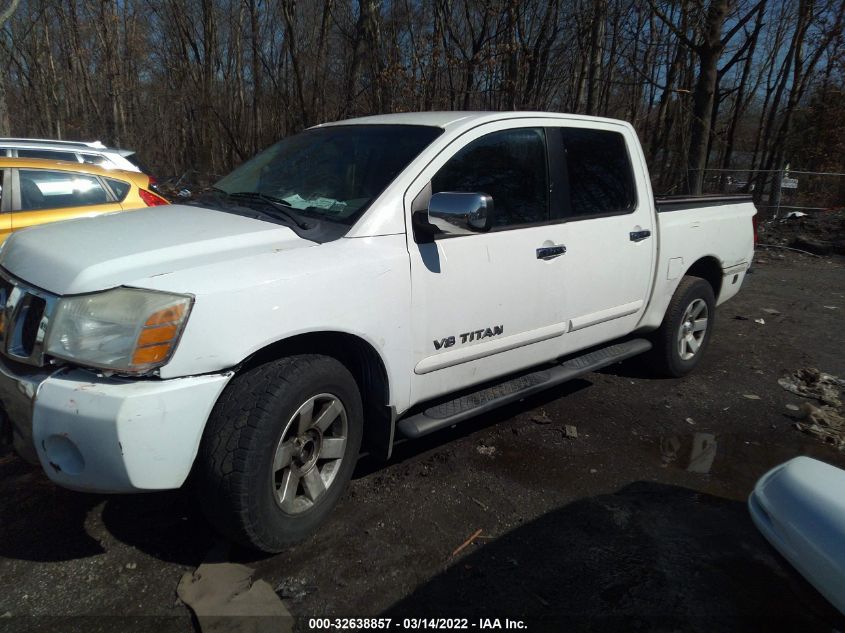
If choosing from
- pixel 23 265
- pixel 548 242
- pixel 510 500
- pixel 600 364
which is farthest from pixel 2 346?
pixel 600 364

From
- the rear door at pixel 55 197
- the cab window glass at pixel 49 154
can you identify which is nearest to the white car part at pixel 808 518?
the rear door at pixel 55 197

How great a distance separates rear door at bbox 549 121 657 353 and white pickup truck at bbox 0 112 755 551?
0.02m

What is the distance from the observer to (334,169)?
3371 millimetres

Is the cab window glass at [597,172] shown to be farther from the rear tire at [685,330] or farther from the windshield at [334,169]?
the windshield at [334,169]

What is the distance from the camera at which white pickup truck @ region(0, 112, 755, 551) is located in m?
2.26

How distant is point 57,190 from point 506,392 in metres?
5.55

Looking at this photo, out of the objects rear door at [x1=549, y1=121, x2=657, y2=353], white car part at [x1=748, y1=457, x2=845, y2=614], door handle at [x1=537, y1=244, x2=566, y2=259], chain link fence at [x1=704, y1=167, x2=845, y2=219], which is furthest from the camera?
chain link fence at [x1=704, y1=167, x2=845, y2=219]

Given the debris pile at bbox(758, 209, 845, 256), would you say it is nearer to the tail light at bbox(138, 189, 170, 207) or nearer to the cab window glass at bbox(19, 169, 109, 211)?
the tail light at bbox(138, 189, 170, 207)

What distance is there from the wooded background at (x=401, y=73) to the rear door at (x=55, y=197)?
23.3ft

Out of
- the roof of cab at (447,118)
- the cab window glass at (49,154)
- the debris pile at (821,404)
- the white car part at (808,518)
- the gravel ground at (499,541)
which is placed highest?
the roof of cab at (447,118)

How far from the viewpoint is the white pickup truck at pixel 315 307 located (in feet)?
7.43

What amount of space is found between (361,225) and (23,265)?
57.7 inches

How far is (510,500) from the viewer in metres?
3.22

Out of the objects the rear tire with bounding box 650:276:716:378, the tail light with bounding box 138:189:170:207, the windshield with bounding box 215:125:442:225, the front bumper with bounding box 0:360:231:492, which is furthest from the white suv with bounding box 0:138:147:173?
the rear tire with bounding box 650:276:716:378
